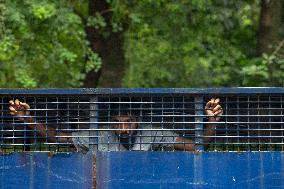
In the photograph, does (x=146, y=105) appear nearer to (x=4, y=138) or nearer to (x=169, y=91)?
(x=169, y=91)

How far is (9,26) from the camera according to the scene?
13.7m

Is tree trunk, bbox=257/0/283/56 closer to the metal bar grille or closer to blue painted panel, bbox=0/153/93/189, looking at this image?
the metal bar grille

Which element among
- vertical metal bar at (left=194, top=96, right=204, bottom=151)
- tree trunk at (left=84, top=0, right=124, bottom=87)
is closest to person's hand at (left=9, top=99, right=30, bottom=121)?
vertical metal bar at (left=194, top=96, right=204, bottom=151)

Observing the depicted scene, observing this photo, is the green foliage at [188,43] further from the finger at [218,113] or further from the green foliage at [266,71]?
the finger at [218,113]

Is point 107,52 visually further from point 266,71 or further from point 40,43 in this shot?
point 266,71

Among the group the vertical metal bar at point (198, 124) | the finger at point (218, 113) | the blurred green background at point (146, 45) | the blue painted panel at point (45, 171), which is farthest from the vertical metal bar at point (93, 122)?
the blurred green background at point (146, 45)

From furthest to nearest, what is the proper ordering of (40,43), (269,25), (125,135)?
(269,25)
(40,43)
(125,135)

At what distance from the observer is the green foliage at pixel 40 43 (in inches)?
525

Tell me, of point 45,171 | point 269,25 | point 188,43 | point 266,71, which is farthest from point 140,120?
point 188,43

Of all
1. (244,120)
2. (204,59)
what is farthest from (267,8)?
(244,120)

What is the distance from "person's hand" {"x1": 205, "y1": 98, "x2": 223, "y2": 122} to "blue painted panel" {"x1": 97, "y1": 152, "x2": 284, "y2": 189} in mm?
309

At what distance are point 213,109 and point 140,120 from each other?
0.58 m

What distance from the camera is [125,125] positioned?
6855 millimetres

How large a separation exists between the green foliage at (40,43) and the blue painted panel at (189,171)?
260 inches
